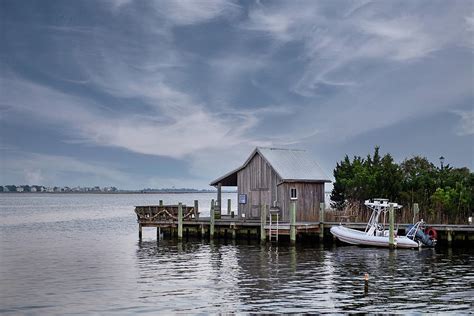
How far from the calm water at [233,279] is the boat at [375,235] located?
848 millimetres

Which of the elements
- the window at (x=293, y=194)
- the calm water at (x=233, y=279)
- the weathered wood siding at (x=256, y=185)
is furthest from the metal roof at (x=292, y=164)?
the calm water at (x=233, y=279)

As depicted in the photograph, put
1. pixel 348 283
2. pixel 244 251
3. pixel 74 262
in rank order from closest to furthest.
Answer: pixel 348 283 → pixel 74 262 → pixel 244 251

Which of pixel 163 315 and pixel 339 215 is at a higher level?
pixel 339 215

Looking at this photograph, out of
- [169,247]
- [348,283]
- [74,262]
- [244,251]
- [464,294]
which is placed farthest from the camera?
[169,247]

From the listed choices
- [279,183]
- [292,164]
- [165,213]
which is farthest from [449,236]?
[165,213]

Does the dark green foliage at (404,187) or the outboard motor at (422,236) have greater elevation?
the dark green foliage at (404,187)

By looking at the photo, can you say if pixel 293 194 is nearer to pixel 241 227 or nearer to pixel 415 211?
pixel 241 227

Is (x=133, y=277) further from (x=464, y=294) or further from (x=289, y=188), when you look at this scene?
(x=289, y=188)

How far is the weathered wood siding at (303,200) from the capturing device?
166 feet

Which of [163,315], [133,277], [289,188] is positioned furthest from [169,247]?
[163,315]

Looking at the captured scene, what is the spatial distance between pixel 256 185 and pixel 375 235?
442 inches

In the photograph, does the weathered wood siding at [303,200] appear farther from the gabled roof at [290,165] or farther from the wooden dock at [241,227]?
the wooden dock at [241,227]

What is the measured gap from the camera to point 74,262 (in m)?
41.1

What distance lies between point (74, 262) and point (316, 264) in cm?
1491
